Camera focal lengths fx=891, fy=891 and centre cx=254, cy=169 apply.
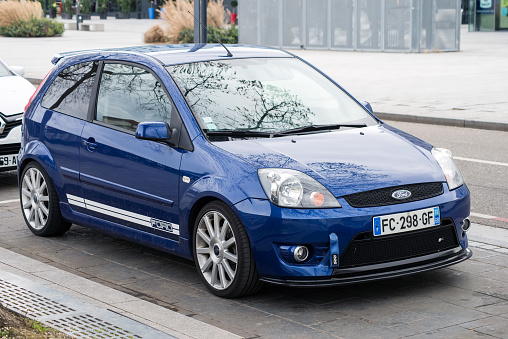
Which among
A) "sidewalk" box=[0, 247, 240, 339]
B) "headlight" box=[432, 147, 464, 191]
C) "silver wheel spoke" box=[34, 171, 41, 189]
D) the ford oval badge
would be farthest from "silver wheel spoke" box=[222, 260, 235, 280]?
"silver wheel spoke" box=[34, 171, 41, 189]

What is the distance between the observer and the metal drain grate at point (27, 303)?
4879 mm

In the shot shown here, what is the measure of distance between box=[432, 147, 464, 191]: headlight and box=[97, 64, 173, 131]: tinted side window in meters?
1.82

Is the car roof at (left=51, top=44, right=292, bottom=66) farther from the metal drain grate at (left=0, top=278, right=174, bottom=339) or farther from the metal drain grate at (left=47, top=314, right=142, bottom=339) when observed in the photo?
the metal drain grate at (left=47, top=314, right=142, bottom=339)

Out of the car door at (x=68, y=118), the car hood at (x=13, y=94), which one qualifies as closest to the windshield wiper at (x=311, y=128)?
the car door at (x=68, y=118)

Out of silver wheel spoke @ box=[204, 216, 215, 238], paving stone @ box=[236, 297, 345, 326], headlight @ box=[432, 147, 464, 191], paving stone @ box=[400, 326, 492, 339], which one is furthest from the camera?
headlight @ box=[432, 147, 464, 191]

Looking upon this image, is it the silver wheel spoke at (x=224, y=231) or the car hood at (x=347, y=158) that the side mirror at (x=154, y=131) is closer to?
the car hood at (x=347, y=158)

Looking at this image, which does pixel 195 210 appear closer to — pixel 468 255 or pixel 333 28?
pixel 468 255

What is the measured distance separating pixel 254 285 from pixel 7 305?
4.76ft

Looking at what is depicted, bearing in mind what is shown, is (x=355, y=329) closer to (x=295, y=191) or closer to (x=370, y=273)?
(x=370, y=273)

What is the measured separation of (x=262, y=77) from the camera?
6.48m

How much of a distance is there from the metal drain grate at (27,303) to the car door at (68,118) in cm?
147

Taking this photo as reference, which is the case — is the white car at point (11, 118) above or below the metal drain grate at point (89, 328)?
above

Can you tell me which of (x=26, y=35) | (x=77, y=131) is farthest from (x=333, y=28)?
(x=77, y=131)

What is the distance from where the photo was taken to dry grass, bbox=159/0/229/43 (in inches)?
1469
